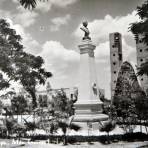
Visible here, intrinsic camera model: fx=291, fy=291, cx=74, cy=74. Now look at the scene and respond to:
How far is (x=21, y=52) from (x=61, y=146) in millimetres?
9598

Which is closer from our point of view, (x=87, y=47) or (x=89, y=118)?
(x=89, y=118)

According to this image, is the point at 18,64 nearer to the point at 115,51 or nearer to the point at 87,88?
the point at 87,88

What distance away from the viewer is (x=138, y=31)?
616 inches

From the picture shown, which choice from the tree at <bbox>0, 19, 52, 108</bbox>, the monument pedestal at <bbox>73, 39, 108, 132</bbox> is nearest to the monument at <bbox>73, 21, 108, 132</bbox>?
the monument pedestal at <bbox>73, 39, 108, 132</bbox>

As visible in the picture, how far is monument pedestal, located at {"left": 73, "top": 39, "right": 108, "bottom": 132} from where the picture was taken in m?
24.5

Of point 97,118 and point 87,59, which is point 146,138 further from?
point 87,59

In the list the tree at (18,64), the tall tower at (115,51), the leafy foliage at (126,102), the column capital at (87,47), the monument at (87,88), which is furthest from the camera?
the tall tower at (115,51)

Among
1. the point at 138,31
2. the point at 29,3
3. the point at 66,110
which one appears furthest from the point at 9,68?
the point at 66,110

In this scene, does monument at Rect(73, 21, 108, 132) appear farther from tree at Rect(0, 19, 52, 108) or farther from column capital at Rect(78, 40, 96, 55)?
tree at Rect(0, 19, 52, 108)

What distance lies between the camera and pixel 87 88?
2489 centimetres

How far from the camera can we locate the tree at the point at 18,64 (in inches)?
853

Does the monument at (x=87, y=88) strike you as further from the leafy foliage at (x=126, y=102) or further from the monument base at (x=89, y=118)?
the leafy foliage at (x=126, y=102)

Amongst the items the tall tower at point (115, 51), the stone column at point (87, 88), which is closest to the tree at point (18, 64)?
the stone column at point (87, 88)

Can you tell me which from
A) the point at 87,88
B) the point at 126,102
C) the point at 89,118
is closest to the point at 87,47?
the point at 87,88
